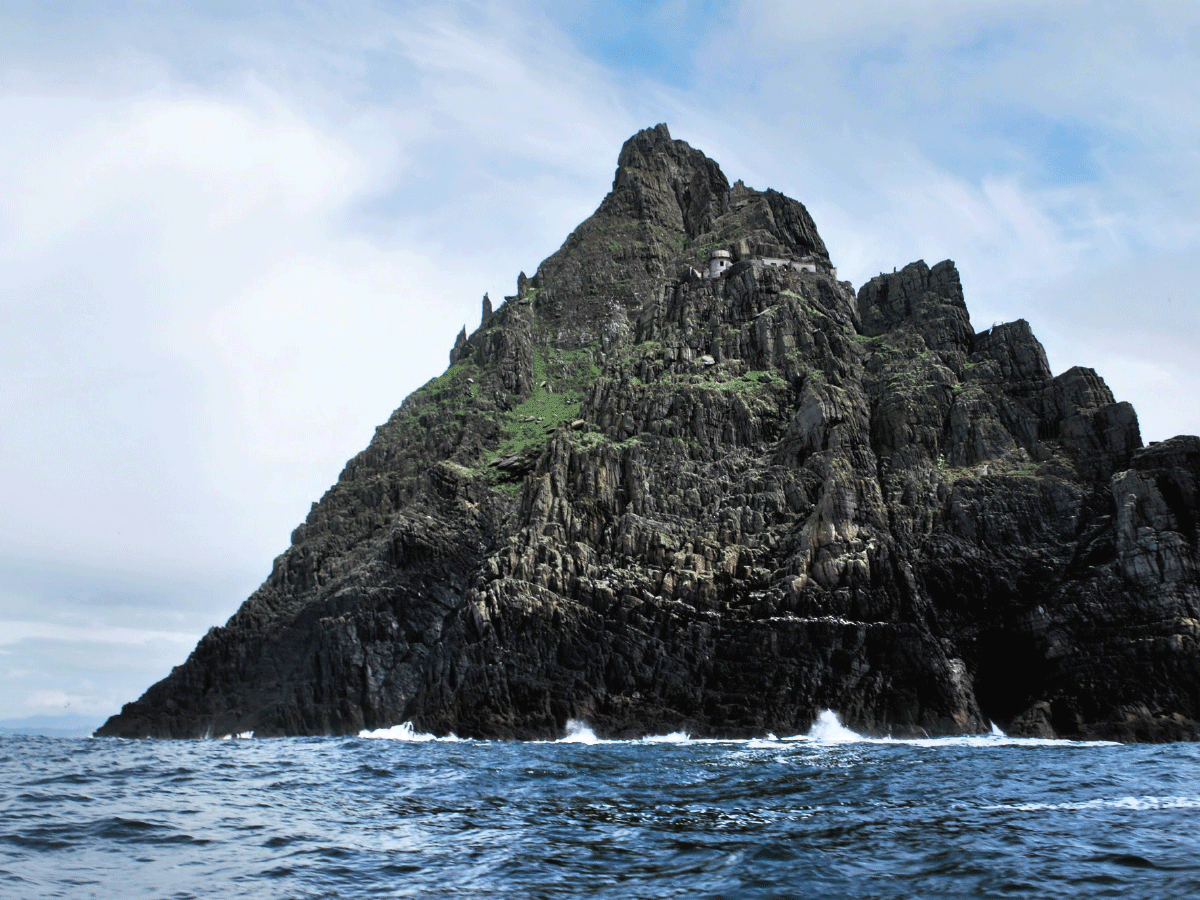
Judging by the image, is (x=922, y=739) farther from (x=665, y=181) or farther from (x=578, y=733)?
(x=665, y=181)

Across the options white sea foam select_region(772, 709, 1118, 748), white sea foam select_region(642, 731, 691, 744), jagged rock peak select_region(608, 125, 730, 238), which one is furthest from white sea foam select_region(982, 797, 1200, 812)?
jagged rock peak select_region(608, 125, 730, 238)

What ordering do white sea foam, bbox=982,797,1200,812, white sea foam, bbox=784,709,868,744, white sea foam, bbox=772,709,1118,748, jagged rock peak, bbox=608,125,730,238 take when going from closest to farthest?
white sea foam, bbox=982,797,1200,812 < white sea foam, bbox=772,709,1118,748 < white sea foam, bbox=784,709,868,744 < jagged rock peak, bbox=608,125,730,238

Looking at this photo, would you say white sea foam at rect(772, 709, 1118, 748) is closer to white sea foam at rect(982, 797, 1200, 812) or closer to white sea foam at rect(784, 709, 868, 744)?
white sea foam at rect(784, 709, 868, 744)

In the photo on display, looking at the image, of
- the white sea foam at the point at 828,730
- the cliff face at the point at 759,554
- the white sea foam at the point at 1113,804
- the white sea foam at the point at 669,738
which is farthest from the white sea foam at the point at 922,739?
the white sea foam at the point at 1113,804

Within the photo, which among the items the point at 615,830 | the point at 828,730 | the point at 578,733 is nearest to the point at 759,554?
the point at 828,730

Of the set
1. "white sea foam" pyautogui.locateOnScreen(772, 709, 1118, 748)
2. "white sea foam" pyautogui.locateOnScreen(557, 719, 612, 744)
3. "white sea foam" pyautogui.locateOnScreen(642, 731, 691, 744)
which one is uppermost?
"white sea foam" pyautogui.locateOnScreen(557, 719, 612, 744)

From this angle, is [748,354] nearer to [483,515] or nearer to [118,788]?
[483,515]

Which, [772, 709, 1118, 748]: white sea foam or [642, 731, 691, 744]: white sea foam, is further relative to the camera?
[642, 731, 691, 744]: white sea foam
